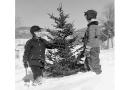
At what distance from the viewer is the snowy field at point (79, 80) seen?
136 inches

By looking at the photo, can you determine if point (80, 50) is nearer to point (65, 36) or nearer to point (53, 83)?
point (65, 36)

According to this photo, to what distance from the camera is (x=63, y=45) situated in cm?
352

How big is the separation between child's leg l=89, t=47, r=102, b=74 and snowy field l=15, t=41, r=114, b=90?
5 centimetres

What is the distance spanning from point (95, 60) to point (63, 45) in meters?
0.42

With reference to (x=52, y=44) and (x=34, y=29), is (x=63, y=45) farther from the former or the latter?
(x=34, y=29)

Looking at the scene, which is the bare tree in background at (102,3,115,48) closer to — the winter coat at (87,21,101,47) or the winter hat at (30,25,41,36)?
the winter coat at (87,21,101,47)

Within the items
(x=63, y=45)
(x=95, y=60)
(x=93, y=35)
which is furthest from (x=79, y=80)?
(x=93, y=35)

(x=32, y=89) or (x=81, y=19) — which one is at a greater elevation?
(x=81, y=19)

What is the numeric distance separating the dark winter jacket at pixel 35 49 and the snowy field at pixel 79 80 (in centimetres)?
7

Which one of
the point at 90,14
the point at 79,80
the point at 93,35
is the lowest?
the point at 79,80

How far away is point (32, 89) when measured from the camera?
3.45 metres
